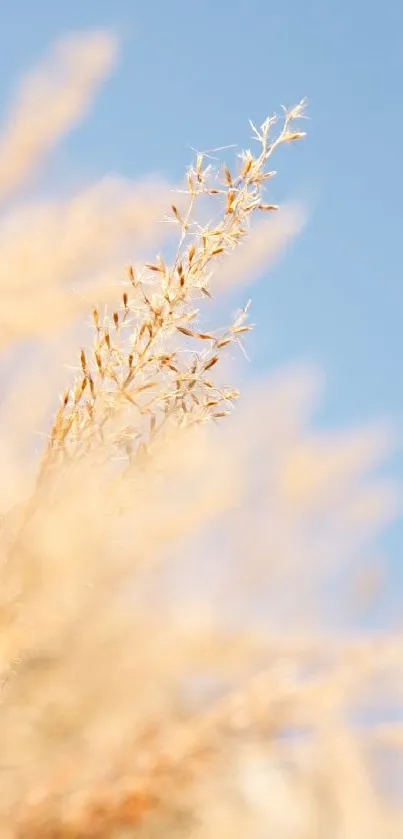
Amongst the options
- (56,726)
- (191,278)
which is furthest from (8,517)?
(191,278)

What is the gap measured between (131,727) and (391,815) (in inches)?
2.9

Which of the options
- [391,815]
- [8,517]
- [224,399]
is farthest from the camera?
[224,399]

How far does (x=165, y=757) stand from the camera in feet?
0.81

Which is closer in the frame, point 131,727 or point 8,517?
point 131,727

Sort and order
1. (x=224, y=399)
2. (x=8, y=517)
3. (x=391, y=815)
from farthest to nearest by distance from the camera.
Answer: (x=224, y=399) < (x=8, y=517) < (x=391, y=815)

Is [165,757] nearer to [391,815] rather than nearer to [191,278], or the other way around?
[391,815]

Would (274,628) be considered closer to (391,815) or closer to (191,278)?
(391,815)

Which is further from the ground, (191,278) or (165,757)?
(191,278)

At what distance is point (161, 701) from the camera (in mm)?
264

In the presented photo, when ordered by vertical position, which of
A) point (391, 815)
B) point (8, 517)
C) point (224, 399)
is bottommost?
point (391, 815)

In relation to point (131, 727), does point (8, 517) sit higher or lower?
higher

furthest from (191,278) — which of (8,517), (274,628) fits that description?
(274,628)

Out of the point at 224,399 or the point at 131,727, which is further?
the point at 224,399

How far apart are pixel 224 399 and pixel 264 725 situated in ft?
1.75
